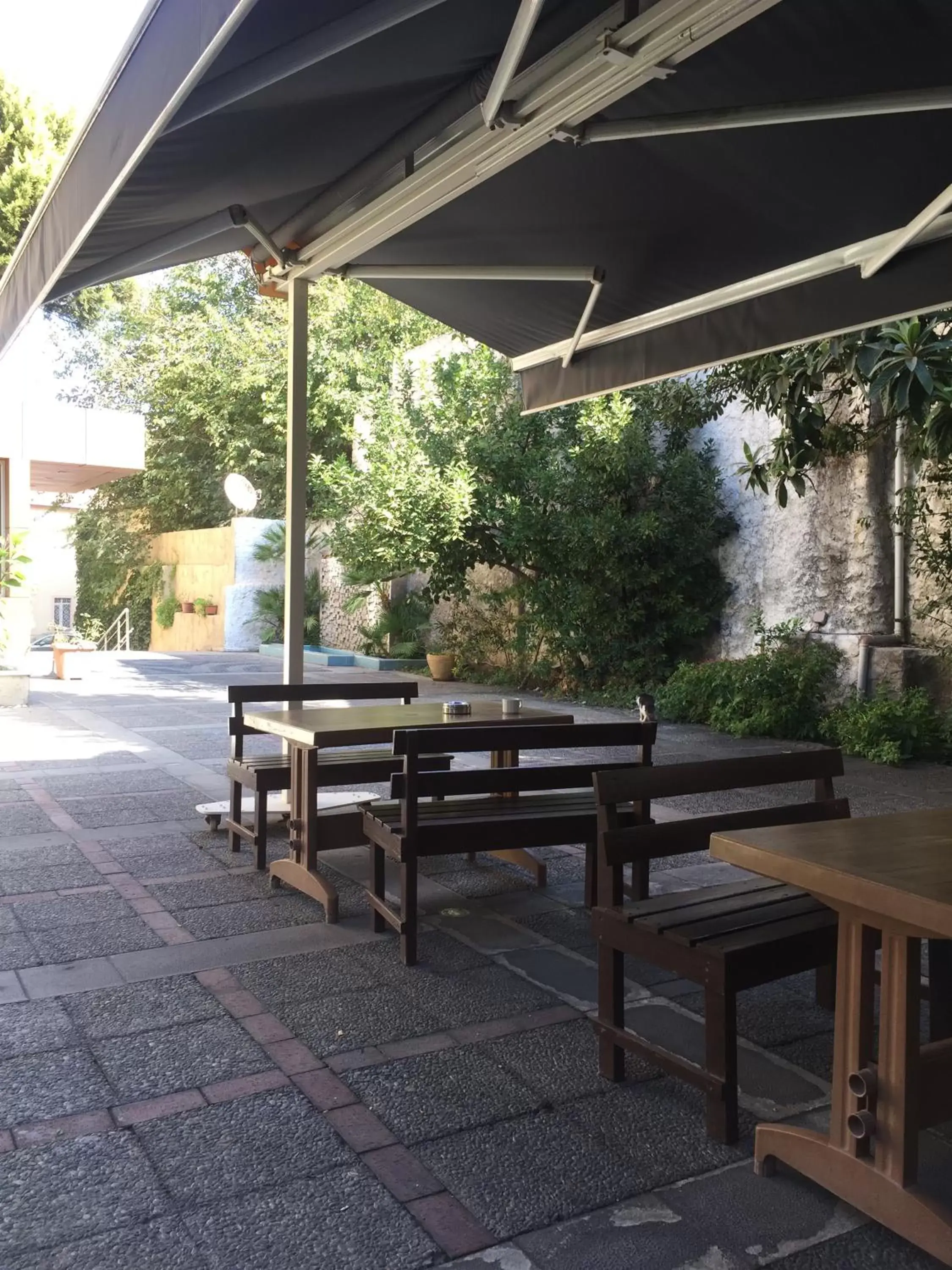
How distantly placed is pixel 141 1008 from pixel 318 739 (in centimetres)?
136

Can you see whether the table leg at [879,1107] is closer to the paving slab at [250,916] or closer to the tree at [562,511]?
the paving slab at [250,916]

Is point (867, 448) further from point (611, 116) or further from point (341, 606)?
point (341, 606)

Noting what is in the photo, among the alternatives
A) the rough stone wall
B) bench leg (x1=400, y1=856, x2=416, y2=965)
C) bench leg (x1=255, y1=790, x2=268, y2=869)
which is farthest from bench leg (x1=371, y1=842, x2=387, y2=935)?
the rough stone wall

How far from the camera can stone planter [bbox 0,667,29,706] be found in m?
11.2

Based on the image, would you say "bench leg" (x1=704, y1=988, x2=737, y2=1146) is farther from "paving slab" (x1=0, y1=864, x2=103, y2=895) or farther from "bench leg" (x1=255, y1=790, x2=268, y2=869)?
"paving slab" (x1=0, y1=864, x2=103, y2=895)

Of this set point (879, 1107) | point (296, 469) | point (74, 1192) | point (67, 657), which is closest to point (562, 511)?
point (296, 469)

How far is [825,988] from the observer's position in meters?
3.38

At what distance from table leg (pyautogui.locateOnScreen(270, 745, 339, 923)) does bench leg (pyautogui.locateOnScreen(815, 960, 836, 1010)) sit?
1876 mm

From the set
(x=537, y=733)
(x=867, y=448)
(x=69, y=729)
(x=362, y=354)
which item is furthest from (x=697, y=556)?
(x=362, y=354)

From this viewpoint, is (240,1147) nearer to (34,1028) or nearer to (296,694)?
(34,1028)

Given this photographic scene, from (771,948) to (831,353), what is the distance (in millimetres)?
6155

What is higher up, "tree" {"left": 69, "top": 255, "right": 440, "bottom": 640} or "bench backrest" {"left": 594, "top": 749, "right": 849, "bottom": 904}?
"tree" {"left": 69, "top": 255, "right": 440, "bottom": 640}

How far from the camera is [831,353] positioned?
777 centimetres

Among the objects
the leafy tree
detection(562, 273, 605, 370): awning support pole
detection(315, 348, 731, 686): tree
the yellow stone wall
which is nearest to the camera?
detection(562, 273, 605, 370): awning support pole
